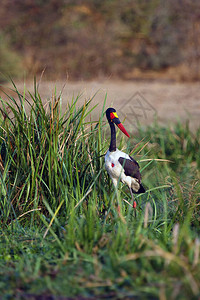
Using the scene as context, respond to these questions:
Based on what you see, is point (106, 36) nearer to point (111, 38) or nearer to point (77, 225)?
point (111, 38)

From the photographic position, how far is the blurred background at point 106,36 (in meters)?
12.5

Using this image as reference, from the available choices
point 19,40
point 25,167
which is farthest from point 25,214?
point 19,40

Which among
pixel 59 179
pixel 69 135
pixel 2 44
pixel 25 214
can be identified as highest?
pixel 2 44

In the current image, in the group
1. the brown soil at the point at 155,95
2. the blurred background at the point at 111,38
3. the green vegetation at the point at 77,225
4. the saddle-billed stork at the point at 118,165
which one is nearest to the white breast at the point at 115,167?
the saddle-billed stork at the point at 118,165

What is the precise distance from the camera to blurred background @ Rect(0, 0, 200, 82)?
12.5 meters

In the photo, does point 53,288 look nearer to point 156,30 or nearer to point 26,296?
point 26,296

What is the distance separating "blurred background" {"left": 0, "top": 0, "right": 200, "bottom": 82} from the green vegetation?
8.50 m

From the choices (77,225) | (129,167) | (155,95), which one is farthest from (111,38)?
(77,225)

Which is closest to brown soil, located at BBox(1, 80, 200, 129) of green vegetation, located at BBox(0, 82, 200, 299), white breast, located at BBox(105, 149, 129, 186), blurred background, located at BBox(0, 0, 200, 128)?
blurred background, located at BBox(0, 0, 200, 128)

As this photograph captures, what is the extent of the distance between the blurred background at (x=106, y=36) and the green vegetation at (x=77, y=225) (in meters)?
8.50

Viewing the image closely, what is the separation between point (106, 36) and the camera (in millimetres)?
12805

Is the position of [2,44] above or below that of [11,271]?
above

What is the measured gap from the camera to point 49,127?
11.0ft

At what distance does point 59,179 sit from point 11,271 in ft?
3.04
